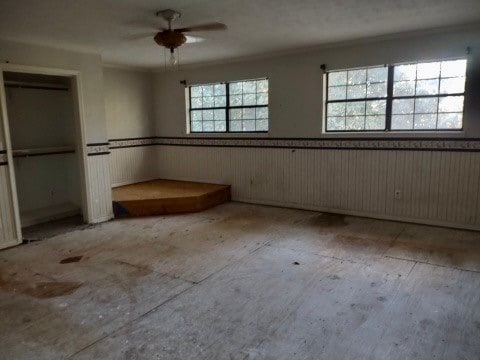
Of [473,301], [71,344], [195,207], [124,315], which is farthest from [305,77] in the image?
[71,344]

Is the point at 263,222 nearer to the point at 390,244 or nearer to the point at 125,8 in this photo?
the point at 390,244

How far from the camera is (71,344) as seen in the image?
241 centimetres

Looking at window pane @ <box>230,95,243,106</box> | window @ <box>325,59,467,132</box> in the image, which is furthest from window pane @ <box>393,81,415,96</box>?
window pane @ <box>230,95,243,106</box>

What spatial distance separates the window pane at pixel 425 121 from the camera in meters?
4.71

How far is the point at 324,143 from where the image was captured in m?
5.48

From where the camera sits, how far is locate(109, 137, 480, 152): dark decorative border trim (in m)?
4.55

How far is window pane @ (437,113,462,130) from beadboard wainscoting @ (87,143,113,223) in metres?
4.60

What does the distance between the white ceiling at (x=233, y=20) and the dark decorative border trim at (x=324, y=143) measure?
4.53ft

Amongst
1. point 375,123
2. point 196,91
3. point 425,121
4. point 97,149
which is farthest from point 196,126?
point 425,121

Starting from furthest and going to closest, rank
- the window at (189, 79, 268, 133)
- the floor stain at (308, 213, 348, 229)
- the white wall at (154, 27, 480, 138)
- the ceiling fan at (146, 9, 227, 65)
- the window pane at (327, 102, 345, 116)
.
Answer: the window at (189, 79, 268, 133) < the window pane at (327, 102, 345, 116) < the floor stain at (308, 213, 348, 229) < the white wall at (154, 27, 480, 138) < the ceiling fan at (146, 9, 227, 65)

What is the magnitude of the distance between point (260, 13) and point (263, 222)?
2763 mm

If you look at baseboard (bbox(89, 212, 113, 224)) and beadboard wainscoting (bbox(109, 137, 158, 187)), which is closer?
baseboard (bbox(89, 212, 113, 224))

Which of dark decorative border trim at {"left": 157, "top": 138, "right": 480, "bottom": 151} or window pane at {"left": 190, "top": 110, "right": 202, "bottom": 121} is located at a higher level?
window pane at {"left": 190, "top": 110, "right": 202, "bottom": 121}

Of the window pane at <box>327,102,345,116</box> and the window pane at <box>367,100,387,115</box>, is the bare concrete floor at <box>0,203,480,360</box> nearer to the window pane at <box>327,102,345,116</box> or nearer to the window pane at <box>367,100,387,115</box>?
the window pane at <box>367,100,387,115</box>
